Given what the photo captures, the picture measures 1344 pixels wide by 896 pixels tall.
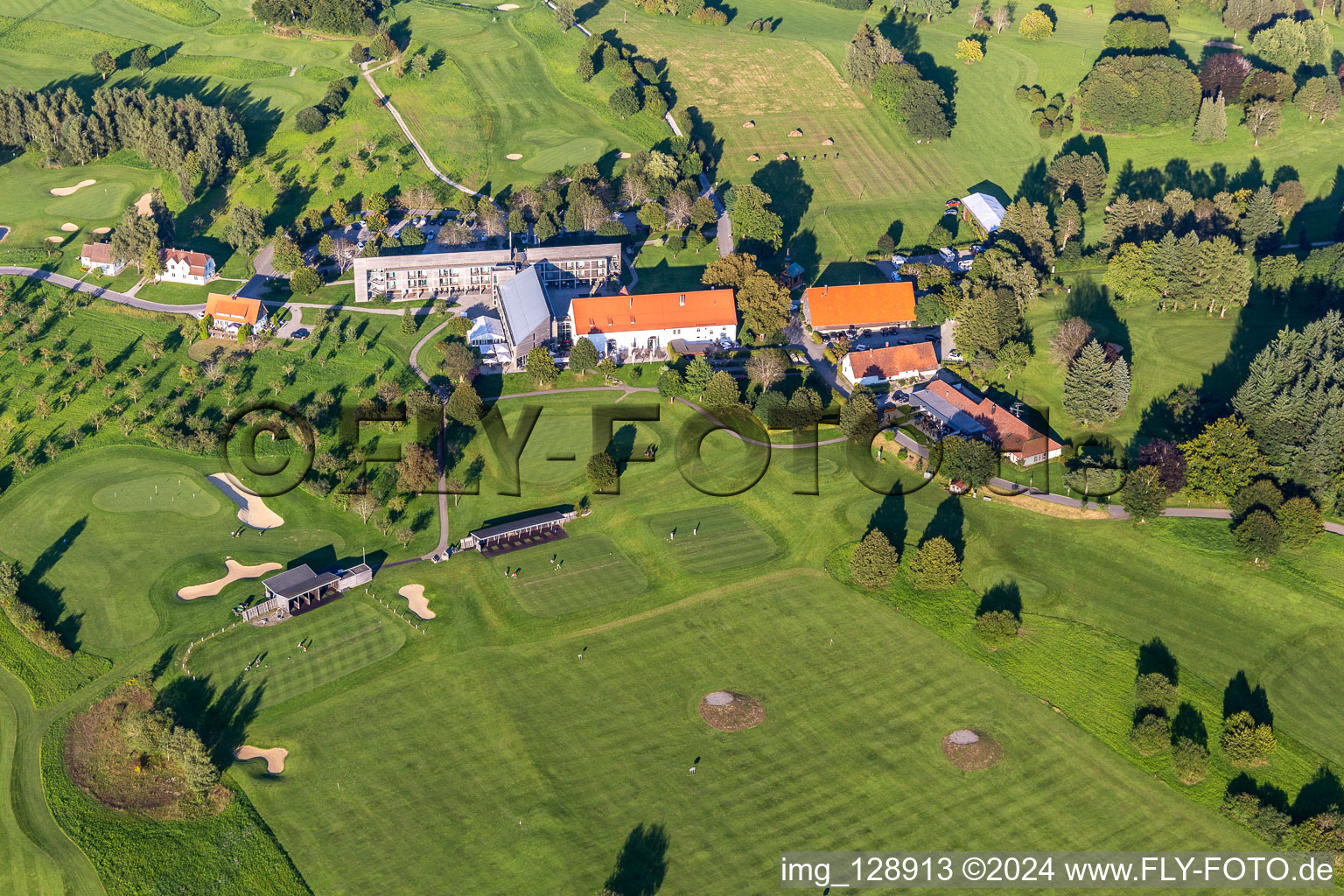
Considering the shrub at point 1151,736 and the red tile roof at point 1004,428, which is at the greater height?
the red tile roof at point 1004,428

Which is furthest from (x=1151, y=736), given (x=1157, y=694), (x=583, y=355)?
(x=583, y=355)

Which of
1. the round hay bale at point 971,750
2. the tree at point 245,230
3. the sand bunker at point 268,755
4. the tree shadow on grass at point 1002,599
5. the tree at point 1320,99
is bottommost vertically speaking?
the sand bunker at point 268,755

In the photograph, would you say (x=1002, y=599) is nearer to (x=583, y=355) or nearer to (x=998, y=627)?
(x=998, y=627)

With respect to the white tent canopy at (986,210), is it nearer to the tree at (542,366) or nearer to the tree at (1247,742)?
the tree at (542,366)

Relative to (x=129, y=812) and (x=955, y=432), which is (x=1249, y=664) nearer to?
(x=955, y=432)

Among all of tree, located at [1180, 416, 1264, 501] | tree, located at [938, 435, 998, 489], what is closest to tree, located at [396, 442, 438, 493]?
tree, located at [938, 435, 998, 489]

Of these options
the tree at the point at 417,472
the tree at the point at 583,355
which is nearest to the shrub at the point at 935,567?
the tree at the point at 583,355

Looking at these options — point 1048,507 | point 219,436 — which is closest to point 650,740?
point 1048,507
